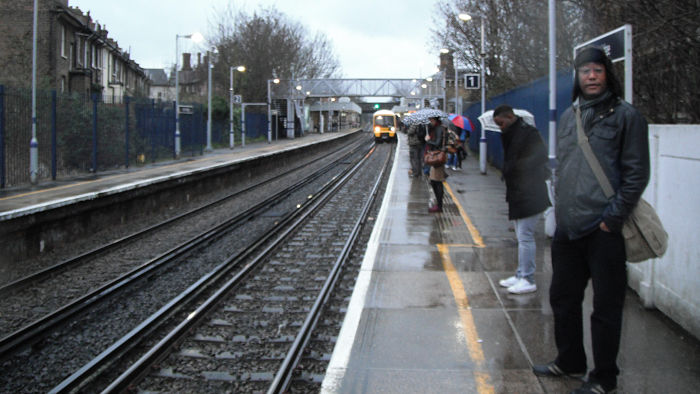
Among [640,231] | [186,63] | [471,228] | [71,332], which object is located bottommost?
[71,332]

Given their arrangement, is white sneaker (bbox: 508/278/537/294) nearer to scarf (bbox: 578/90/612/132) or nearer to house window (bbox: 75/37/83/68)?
scarf (bbox: 578/90/612/132)

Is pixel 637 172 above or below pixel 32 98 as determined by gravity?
below

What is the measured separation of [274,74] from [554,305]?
203ft

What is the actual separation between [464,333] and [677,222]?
196 cm

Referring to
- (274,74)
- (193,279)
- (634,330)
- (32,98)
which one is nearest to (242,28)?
(274,74)

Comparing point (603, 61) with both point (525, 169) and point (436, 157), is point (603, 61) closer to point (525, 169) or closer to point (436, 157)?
point (525, 169)

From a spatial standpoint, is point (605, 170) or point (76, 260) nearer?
point (605, 170)

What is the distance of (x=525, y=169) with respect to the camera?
20.9ft

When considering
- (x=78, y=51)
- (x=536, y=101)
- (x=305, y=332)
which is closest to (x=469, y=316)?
(x=305, y=332)

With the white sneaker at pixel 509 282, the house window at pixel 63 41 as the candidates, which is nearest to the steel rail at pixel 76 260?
the white sneaker at pixel 509 282

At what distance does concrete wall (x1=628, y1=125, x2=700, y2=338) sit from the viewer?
4.91 meters

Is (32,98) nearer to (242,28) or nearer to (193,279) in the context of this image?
(193,279)

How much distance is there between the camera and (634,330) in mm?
5152

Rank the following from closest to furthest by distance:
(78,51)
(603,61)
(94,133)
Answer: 1. (603,61)
2. (94,133)
3. (78,51)
